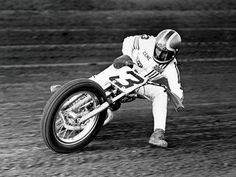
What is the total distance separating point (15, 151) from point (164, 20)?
728cm

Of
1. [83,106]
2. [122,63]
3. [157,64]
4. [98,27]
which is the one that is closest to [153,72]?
[157,64]

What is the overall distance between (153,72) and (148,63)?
13cm

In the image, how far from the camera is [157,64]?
6.37 m

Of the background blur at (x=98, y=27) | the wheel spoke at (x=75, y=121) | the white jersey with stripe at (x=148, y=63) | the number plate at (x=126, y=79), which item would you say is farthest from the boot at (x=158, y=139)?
the background blur at (x=98, y=27)

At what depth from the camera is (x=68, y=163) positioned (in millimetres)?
5562

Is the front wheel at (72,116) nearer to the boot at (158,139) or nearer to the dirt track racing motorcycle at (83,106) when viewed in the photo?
the dirt track racing motorcycle at (83,106)

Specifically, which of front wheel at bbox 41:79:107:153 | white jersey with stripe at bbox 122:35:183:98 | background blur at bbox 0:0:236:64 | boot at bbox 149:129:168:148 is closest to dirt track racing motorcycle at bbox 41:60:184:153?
front wheel at bbox 41:79:107:153

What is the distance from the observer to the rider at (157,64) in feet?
20.3

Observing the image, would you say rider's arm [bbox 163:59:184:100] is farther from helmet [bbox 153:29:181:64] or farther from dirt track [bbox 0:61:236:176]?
dirt track [bbox 0:61:236:176]

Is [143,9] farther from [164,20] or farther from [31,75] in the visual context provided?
[31,75]

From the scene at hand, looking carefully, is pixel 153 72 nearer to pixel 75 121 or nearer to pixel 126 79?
pixel 126 79

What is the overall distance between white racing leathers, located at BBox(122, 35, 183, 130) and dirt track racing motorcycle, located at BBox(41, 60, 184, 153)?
18 cm

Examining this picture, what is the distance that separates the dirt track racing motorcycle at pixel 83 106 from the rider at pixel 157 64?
0.58 ft

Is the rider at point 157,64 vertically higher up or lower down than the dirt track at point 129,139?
higher up
